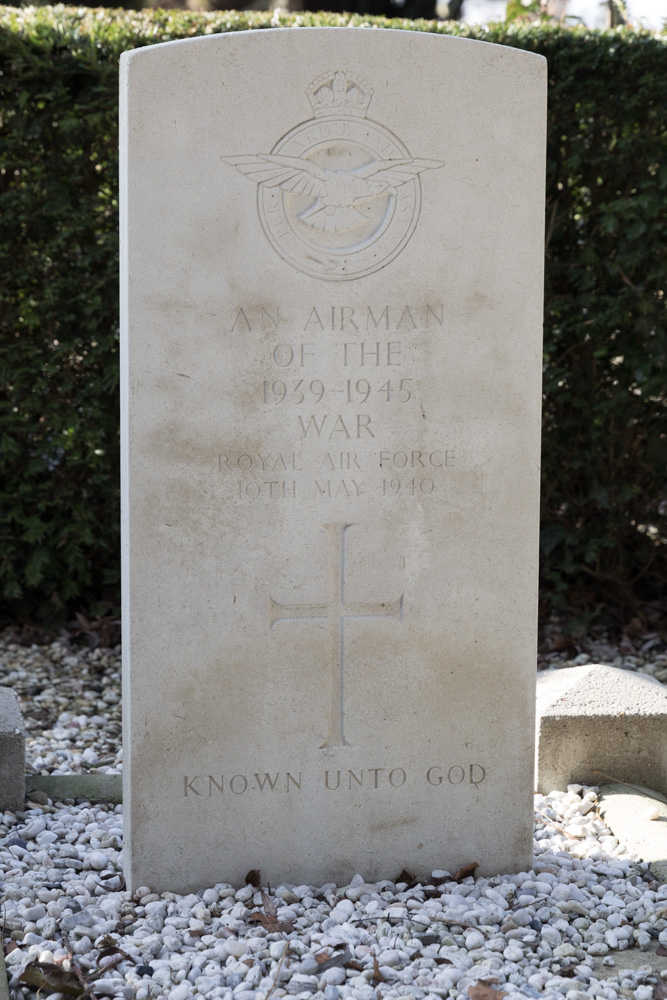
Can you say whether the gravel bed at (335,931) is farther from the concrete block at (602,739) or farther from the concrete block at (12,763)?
the concrete block at (602,739)

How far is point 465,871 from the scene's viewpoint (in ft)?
9.39

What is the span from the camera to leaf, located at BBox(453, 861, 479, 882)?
285 cm

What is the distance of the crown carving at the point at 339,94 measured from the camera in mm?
2596

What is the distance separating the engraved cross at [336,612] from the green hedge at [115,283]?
90.3 inches

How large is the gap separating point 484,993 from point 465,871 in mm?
610

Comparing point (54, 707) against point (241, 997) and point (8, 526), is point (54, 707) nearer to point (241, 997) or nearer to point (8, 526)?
point (8, 526)

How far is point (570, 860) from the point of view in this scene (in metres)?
2.96

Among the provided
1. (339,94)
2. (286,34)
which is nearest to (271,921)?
(339,94)

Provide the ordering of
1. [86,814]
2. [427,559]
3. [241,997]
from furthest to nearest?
[86,814] → [427,559] → [241,997]

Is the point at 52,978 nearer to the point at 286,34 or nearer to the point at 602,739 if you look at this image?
the point at 602,739

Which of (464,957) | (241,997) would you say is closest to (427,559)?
(464,957)

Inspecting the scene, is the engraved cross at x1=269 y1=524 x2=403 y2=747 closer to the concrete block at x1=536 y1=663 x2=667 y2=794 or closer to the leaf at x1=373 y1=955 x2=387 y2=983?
the leaf at x1=373 y1=955 x2=387 y2=983

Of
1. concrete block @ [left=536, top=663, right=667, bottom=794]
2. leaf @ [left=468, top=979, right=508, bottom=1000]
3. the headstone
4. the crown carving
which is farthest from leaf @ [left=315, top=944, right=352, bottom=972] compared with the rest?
the crown carving

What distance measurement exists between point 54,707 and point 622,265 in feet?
10.0
